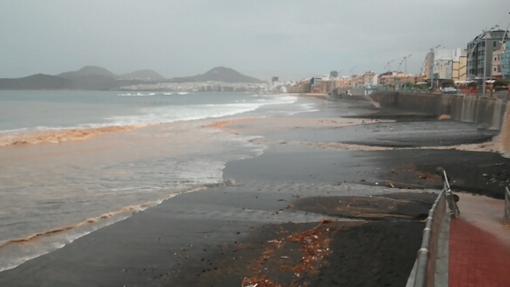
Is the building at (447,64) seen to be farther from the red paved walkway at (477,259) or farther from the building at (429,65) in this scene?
the red paved walkway at (477,259)

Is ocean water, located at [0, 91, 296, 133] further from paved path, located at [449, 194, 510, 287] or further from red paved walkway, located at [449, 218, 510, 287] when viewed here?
red paved walkway, located at [449, 218, 510, 287]

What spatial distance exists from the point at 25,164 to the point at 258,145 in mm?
11205

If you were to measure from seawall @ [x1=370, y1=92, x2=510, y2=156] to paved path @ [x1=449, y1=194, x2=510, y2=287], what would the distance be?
10939 mm

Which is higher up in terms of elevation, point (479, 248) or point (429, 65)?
point (429, 65)

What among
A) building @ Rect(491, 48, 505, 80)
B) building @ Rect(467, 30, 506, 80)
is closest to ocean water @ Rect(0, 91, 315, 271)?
building @ Rect(491, 48, 505, 80)

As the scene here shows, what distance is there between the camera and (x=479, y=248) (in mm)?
7637

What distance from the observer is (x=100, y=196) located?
1369cm

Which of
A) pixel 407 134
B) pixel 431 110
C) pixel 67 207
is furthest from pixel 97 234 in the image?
pixel 431 110

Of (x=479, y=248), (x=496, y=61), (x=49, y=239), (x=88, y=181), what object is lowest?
(x=88, y=181)

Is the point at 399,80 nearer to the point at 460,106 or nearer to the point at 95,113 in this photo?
the point at 95,113

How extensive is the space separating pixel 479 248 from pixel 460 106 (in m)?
36.4

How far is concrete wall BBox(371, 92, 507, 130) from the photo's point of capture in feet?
103

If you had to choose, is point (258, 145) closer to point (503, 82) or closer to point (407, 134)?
point (407, 134)

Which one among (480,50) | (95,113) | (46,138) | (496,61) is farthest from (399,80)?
(46,138)
